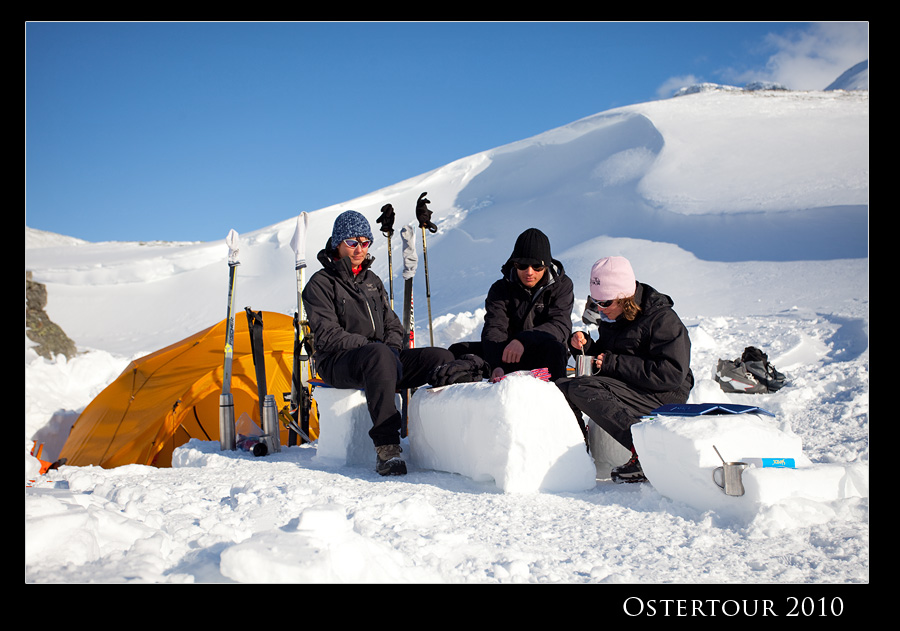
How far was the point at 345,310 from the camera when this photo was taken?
12.3ft

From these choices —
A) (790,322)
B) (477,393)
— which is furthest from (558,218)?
(477,393)

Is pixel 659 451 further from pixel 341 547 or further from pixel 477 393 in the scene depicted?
pixel 341 547

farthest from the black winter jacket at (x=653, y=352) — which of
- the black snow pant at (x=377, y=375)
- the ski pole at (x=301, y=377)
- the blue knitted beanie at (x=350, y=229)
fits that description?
the ski pole at (x=301, y=377)

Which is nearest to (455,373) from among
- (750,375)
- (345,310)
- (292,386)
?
(345,310)

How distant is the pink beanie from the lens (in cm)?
311

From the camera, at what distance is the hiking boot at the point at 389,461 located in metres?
3.17

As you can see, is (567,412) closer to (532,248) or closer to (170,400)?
(532,248)

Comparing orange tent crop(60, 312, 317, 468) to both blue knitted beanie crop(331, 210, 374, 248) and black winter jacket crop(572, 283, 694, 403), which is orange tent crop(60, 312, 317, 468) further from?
black winter jacket crop(572, 283, 694, 403)

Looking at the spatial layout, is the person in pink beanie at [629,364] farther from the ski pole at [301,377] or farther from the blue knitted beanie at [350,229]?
the ski pole at [301,377]

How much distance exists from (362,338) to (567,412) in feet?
4.22

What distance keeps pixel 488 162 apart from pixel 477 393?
62.8ft

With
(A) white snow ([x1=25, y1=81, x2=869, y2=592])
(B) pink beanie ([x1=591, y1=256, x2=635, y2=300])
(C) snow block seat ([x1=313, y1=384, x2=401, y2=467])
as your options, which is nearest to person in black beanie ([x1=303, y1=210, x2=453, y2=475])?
(C) snow block seat ([x1=313, y1=384, x2=401, y2=467])

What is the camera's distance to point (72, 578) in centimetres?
168

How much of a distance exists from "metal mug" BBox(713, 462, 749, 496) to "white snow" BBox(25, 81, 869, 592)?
35mm
